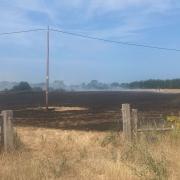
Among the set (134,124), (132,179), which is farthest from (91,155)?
(132,179)

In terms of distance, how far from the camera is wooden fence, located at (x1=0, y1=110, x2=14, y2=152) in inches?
555

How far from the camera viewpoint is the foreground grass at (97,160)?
10547 millimetres

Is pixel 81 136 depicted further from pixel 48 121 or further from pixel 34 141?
pixel 48 121

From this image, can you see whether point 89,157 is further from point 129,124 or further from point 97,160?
point 129,124

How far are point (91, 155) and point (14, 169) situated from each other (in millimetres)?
3798

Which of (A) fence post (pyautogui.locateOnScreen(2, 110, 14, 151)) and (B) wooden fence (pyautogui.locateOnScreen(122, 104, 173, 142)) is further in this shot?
(B) wooden fence (pyautogui.locateOnScreen(122, 104, 173, 142))

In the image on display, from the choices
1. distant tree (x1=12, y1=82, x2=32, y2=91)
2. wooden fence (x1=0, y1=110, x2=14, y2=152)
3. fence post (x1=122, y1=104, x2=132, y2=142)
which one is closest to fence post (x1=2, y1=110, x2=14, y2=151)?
wooden fence (x1=0, y1=110, x2=14, y2=152)

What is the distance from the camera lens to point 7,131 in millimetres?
14164

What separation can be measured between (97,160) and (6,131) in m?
2.48

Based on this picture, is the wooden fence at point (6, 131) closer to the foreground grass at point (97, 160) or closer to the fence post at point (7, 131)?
the fence post at point (7, 131)

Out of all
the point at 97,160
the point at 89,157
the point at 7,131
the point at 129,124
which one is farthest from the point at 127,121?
the point at 7,131

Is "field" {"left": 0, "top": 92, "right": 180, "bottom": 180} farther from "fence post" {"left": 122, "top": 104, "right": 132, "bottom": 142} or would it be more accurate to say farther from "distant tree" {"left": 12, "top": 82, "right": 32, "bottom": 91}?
"distant tree" {"left": 12, "top": 82, "right": 32, "bottom": 91}

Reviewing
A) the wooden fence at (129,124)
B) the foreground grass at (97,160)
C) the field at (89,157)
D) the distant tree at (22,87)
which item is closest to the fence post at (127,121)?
the wooden fence at (129,124)

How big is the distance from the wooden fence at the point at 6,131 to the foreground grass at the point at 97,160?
337mm
